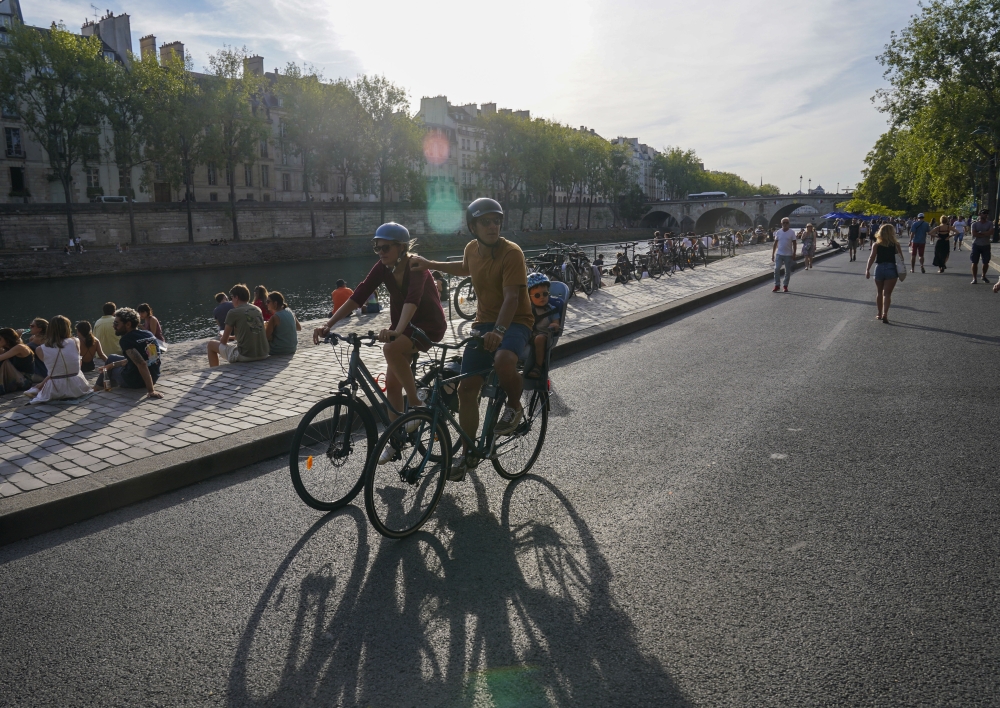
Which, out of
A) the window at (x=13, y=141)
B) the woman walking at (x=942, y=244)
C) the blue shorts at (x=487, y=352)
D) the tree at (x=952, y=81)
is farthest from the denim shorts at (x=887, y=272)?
the window at (x=13, y=141)

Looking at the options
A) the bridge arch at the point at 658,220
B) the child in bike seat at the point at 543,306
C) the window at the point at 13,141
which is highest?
the window at the point at 13,141

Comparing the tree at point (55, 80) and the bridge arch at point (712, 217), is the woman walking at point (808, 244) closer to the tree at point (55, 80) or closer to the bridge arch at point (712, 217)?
the tree at point (55, 80)

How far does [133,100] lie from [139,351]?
145 feet

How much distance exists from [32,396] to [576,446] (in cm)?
556

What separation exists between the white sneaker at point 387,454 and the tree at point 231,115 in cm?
4935

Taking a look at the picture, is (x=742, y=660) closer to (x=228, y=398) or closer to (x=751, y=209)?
(x=228, y=398)

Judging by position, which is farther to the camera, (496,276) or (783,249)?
(783,249)

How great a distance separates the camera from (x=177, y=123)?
46.8 metres

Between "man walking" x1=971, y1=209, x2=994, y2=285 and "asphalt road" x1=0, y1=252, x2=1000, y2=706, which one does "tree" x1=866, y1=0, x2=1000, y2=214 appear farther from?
"asphalt road" x1=0, y1=252, x2=1000, y2=706

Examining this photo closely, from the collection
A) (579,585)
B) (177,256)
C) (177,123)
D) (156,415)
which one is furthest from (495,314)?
(177,123)

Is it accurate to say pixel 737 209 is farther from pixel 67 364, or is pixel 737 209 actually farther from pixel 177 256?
pixel 67 364

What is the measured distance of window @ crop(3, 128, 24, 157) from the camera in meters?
52.6

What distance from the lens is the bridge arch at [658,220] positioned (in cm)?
11919

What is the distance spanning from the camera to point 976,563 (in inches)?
140
